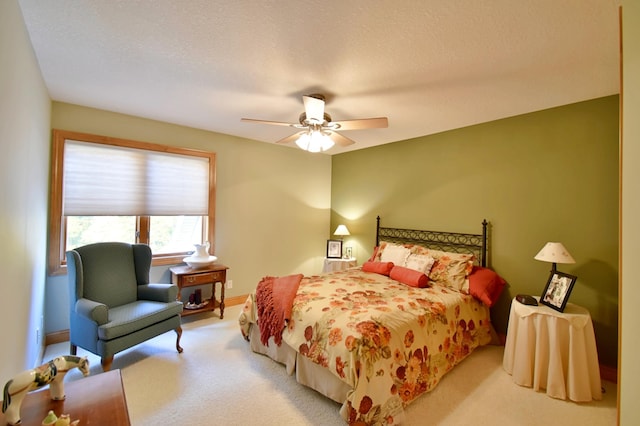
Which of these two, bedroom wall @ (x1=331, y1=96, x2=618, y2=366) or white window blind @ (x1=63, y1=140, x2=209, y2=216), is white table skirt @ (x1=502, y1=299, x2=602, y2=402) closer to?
bedroom wall @ (x1=331, y1=96, x2=618, y2=366)

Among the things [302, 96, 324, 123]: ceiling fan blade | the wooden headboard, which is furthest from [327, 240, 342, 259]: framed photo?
[302, 96, 324, 123]: ceiling fan blade

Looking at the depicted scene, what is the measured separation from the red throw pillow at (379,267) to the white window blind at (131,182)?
2.38 m

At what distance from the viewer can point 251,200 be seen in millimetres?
4410

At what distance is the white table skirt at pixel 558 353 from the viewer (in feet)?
7.20

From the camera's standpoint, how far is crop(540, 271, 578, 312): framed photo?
2.36 metres

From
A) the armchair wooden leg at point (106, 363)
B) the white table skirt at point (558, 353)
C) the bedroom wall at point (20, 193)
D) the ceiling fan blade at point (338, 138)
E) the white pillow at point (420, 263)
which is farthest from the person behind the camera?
the white pillow at point (420, 263)

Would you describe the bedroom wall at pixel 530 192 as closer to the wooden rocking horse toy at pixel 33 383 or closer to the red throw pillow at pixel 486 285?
the red throw pillow at pixel 486 285

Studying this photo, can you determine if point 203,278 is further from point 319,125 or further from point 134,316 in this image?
point 319,125

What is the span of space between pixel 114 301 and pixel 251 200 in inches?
85.2

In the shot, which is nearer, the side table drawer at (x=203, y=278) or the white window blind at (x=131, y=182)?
the white window blind at (x=131, y=182)

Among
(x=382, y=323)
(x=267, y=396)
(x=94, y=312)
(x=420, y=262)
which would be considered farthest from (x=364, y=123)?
(x=94, y=312)

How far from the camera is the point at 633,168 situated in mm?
1163

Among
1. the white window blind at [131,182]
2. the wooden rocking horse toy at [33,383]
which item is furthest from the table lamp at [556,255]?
the white window blind at [131,182]

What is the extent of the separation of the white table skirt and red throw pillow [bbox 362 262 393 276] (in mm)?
1374
